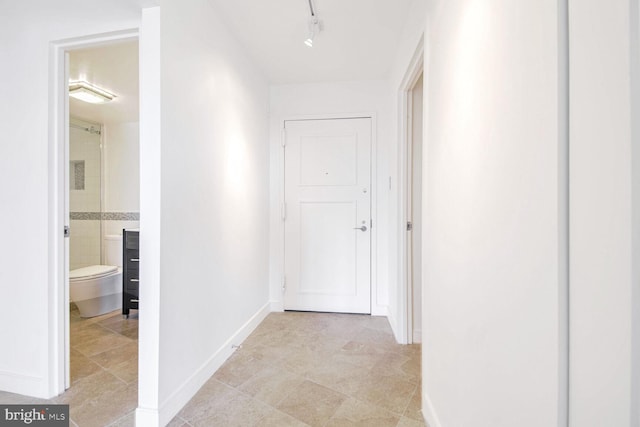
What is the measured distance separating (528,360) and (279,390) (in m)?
1.52

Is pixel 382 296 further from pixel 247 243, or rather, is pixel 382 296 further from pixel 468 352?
pixel 468 352

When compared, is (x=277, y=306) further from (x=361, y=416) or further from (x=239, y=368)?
(x=361, y=416)

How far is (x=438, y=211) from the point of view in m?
1.41

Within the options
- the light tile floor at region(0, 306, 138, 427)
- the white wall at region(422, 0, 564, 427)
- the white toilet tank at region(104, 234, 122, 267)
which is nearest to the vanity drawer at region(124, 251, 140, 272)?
the light tile floor at region(0, 306, 138, 427)

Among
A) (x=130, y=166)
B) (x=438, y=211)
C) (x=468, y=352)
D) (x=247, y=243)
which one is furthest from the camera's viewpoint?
(x=130, y=166)

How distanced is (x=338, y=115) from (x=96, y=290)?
10.1 ft

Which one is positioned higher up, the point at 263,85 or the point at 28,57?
the point at 263,85

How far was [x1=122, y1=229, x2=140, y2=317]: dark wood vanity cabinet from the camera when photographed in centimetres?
299

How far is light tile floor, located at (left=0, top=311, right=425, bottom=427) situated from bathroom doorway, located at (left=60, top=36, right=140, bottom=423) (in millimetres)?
18

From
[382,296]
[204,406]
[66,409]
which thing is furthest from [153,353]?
[382,296]

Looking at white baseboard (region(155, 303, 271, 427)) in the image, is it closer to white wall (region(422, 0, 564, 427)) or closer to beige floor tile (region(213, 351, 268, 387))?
beige floor tile (region(213, 351, 268, 387))

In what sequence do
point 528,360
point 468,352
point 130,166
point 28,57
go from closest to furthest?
point 528,360 → point 468,352 → point 28,57 → point 130,166

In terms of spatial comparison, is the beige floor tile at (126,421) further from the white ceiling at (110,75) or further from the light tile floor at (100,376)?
the white ceiling at (110,75)

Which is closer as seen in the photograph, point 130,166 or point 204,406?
point 204,406
